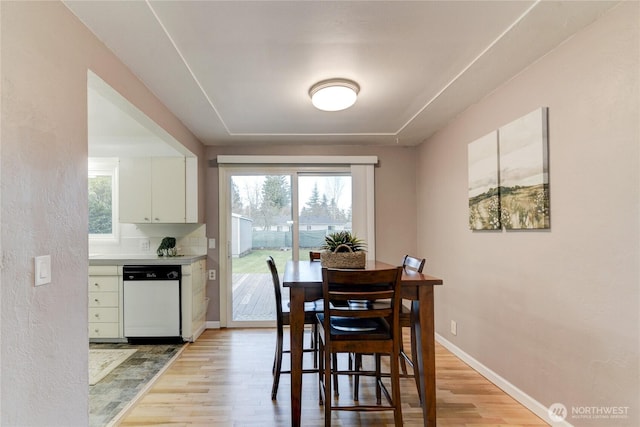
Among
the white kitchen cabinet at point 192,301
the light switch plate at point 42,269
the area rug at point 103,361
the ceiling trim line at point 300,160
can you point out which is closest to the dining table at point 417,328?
the light switch plate at point 42,269

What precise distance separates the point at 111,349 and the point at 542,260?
3861mm

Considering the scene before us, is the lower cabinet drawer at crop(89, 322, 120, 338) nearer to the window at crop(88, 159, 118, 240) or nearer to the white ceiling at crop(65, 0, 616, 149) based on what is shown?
the window at crop(88, 159, 118, 240)

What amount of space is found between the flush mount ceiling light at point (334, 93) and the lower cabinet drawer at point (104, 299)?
2890 millimetres

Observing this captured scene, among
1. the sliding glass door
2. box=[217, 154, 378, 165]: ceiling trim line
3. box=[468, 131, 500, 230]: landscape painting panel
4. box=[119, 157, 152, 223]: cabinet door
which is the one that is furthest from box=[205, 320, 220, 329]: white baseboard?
box=[468, 131, 500, 230]: landscape painting panel

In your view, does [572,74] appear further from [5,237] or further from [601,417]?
[5,237]

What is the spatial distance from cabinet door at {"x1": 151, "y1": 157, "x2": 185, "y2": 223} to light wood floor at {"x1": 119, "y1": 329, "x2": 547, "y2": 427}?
62.2 inches

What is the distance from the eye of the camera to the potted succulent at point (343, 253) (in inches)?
87.0

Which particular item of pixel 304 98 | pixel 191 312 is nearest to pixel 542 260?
pixel 304 98

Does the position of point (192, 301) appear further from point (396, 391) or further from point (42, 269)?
point (396, 391)

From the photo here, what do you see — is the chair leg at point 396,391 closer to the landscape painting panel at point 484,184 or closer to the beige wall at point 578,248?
the beige wall at point 578,248

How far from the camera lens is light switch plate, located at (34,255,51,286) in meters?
1.30

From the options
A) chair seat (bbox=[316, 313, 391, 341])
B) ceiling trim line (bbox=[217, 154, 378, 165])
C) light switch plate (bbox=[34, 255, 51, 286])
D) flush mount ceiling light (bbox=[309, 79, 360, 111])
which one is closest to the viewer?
light switch plate (bbox=[34, 255, 51, 286])

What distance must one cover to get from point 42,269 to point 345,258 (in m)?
1.58

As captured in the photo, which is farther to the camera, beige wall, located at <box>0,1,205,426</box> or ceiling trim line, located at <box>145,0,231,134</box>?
ceiling trim line, located at <box>145,0,231,134</box>
